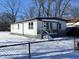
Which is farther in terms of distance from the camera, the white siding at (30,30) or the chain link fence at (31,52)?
the white siding at (30,30)

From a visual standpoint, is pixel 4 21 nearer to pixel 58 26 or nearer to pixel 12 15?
pixel 12 15

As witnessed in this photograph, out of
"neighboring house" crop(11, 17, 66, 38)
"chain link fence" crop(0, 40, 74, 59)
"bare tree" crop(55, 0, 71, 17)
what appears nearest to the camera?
"chain link fence" crop(0, 40, 74, 59)

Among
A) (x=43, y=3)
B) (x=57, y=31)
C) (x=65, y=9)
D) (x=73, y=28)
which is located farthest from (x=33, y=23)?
(x=65, y=9)

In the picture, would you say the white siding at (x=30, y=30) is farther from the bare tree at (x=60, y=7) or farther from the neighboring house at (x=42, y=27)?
the bare tree at (x=60, y=7)

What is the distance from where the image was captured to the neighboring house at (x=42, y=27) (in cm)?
2693

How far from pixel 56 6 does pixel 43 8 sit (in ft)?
11.8

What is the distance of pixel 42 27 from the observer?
2753cm

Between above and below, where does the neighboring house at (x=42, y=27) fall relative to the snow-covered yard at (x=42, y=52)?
above

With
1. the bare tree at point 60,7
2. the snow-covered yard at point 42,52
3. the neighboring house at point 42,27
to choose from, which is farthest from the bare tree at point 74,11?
the snow-covered yard at point 42,52

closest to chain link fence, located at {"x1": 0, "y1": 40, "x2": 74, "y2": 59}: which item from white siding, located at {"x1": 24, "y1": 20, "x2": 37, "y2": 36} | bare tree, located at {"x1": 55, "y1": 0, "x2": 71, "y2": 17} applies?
white siding, located at {"x1": 24, "y1": 20, "x2": 37, "y2": 36}

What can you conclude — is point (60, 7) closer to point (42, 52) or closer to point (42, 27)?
point (42, 27)

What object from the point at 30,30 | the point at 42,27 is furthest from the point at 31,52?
the point at 30,30

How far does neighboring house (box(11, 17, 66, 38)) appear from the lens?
26.9 m

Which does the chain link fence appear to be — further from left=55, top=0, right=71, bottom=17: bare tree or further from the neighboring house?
left=55, top=0, right=71, bottom=17: bare tree
